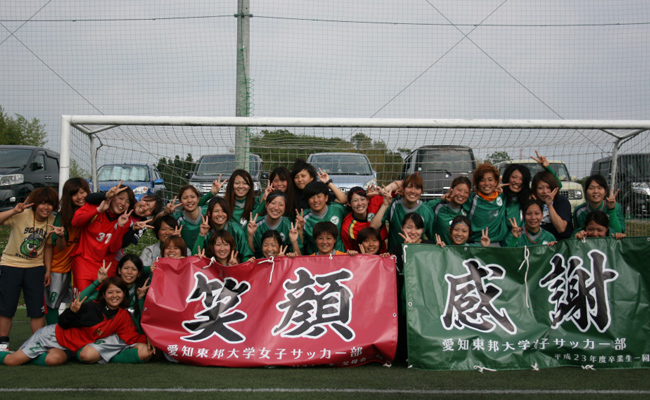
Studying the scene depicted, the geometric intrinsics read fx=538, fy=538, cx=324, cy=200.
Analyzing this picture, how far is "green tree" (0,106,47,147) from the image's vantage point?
28.5m

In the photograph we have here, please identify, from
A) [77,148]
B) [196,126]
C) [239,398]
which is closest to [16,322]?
[77,148]

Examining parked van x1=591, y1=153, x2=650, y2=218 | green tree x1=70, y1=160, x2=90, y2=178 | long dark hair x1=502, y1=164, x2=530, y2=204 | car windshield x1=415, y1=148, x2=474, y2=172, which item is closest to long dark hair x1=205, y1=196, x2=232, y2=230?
green tree x1=70, y1=160, x2=90, y2=178

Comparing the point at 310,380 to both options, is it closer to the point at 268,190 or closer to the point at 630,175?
the point at 268,190

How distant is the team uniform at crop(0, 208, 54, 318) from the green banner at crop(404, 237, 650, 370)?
319cm

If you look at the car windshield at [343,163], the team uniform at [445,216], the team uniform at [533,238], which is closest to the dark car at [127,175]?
the car windshield at [343,163]

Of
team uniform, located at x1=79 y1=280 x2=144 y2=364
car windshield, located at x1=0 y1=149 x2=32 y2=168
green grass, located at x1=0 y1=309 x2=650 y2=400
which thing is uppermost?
car windshield, located at x1=0 y1=149 x2=32 y2=168

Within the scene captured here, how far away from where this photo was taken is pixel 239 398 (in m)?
3.33

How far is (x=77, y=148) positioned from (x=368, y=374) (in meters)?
4.36

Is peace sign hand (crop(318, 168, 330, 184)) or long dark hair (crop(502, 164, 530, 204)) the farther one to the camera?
peace sign hand (crop(318, 168, 330, 184))

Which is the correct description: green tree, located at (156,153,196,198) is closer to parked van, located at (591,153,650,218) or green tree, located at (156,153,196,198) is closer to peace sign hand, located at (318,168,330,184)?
peace sign hand, located at (318,168,330,184)

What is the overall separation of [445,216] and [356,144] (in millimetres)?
2250

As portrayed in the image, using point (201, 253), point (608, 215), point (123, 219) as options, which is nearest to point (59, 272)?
point (123, 219)

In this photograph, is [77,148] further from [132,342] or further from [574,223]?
[574,223]

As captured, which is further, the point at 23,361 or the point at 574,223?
the point at 574,223
